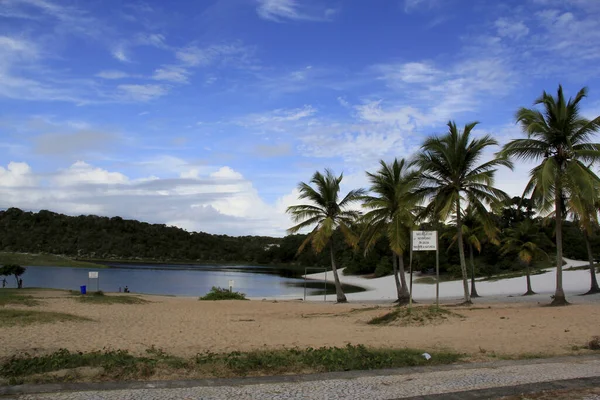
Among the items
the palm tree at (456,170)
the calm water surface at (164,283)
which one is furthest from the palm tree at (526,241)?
the calm water surface at (164,283)

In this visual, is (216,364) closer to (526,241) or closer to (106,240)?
(526,241)

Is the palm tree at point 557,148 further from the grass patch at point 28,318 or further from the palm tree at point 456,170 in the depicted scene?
the grass patch at point 28,318

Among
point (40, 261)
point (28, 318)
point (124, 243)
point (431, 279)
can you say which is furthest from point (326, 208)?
point (124, 243)

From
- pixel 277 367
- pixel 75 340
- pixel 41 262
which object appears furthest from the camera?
pixel 41 262

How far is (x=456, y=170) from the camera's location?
814 inches

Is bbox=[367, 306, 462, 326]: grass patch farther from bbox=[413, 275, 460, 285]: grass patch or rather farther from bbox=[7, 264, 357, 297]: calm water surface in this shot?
bbox=[413, 275, 460, 285]: grass patch

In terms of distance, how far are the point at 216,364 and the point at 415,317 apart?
9.17 m

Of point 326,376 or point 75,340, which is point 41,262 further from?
point 326,376

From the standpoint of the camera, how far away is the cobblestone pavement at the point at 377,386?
5.44 m

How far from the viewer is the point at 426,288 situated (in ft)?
154

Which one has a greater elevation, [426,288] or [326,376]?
[326,376]

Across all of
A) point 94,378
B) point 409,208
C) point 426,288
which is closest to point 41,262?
point 426,288

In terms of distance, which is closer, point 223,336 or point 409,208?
point 223,336

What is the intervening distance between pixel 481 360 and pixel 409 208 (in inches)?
631
